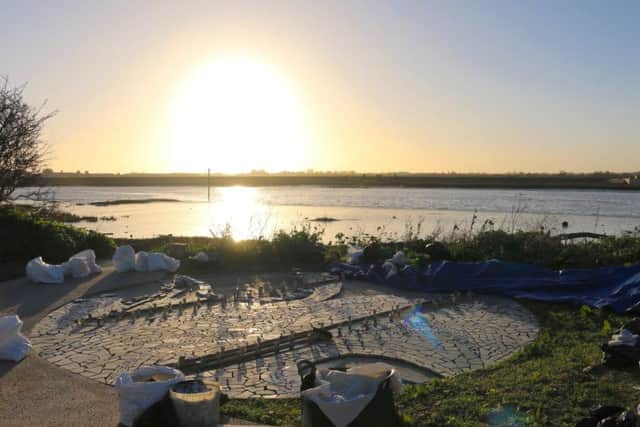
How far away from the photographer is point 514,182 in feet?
278

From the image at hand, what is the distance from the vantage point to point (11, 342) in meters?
5.93

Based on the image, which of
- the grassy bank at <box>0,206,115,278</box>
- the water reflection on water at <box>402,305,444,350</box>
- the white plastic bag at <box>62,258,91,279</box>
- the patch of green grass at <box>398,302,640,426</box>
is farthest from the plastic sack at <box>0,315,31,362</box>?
the grassy bank at <box>0,206,115,278</box>

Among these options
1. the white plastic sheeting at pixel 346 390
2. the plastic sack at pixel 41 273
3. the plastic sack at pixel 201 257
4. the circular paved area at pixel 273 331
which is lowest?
the circular paved area at pixel 273 331

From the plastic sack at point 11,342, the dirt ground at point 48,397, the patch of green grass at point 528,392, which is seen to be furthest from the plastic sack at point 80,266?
the patch of green grass at point 528,392

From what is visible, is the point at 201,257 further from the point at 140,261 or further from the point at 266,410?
the point at 266,410

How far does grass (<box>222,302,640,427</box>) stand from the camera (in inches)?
167

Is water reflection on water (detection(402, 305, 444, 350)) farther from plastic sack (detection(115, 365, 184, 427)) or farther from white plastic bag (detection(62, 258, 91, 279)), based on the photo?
white plastic bag (detection(62, 258, 91, 279))

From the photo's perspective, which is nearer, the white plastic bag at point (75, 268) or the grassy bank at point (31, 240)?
the white plastic bag at point (75, 268)

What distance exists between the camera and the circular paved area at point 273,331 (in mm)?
5871

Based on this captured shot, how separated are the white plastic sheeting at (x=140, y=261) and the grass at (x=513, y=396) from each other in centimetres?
697

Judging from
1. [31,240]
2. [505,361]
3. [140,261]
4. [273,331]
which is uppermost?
[31,240]

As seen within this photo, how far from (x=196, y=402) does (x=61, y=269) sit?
751cm

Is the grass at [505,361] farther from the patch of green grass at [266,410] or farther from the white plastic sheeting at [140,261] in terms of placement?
the white plastic sheeting at [140,261]

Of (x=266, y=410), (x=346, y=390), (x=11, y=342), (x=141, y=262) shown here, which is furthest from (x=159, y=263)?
(x=346, y=390)
